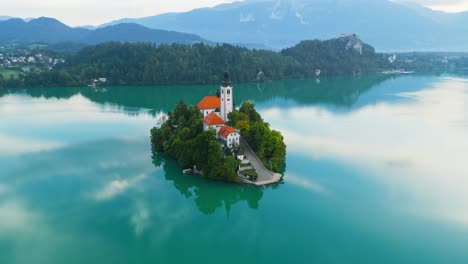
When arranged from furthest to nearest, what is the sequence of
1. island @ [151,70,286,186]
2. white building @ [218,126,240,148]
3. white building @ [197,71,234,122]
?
white building @ [197,71,234,122] → white building @ [218,126,240,148] → island @ [151,70,286,186]

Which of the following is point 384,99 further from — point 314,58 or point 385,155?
point 314,58

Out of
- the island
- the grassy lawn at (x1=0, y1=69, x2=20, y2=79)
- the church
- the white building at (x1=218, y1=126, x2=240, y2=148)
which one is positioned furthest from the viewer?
the grassy lawn at (x1=0, y1=69, x2=20, y2=79)

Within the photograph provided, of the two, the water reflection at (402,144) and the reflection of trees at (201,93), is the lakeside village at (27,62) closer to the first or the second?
the reflection of trees at (201,93)

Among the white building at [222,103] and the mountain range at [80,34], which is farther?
the mountain range at [80,34]

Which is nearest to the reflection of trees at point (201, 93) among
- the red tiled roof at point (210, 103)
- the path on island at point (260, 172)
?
the red tiled roof at point (210, 103)

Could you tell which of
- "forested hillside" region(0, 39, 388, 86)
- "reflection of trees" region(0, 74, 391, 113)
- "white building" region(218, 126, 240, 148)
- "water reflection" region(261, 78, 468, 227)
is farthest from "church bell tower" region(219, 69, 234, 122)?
"forested hillside" region(0, 39, 388, 86)

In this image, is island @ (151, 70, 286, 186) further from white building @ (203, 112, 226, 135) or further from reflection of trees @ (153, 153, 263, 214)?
reflection of trees @ (153, 153, 263, 214)

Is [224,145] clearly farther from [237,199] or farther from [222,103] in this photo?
[222,103]
